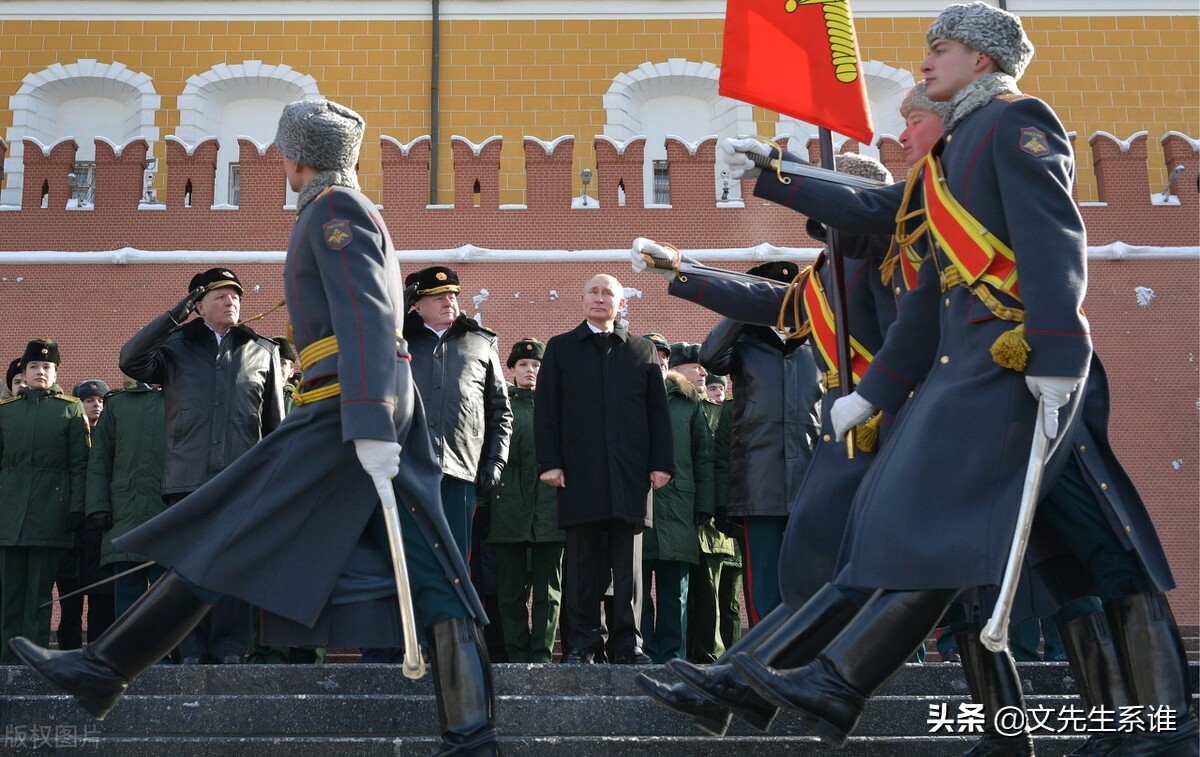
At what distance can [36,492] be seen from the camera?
9.05 metres

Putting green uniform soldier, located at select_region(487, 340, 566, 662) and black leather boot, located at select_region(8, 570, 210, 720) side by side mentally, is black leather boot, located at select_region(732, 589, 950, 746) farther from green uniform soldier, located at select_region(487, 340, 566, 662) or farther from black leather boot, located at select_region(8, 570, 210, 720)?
green uniform soldier, located at select_region(487, 340, 566, 662)

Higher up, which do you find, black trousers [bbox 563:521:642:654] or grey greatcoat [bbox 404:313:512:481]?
grey greatcoat [bbox 404:313:512:481]

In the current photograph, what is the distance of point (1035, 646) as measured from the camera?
841cm

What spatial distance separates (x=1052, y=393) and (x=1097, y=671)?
884 millimetres

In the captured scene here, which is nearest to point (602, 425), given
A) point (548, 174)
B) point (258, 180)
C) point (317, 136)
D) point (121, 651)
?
point (317, 136)

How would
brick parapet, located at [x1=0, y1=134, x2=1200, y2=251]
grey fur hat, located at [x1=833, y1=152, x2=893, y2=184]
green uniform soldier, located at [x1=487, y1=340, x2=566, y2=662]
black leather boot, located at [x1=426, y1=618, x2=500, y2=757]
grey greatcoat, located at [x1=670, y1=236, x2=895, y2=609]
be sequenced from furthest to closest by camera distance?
1. brick parapet, located at [x1=0, y1=134, x2=1200, y2=251]
2. green uniform soldier, located at [x1=487, y1=340, x2=566, y2=662]
3. grey fur hat, located at [x1=833, y1=152, x2=893, y2=184]
4. grey greatcoat, located at [x1=670, y1=236, x2=895, y2=609]
5. black leather boot, located at [x1=426, y1=618, x2=500, y2=757]

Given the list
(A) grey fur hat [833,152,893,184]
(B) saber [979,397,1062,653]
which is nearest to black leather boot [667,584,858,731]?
(B) saber [979,397,1062,653]

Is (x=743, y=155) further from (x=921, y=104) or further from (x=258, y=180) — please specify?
(x=258, y=180)

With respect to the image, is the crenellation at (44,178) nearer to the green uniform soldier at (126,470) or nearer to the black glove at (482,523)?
the green uniform soldier at (126,470)

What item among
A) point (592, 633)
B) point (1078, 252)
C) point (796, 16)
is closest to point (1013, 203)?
point (1078, 252)

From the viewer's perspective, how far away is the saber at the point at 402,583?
4430mm

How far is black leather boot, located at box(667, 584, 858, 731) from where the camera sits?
4258 mm

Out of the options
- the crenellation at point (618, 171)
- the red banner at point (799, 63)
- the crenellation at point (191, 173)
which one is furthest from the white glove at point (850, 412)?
the crenellation at point (191, 173)

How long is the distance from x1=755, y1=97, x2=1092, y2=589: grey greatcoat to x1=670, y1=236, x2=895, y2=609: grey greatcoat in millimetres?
435
